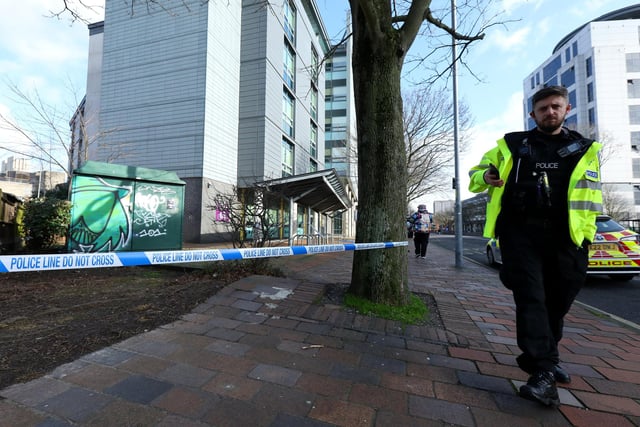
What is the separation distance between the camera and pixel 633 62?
4166 cm

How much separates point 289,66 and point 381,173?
69.2 ft

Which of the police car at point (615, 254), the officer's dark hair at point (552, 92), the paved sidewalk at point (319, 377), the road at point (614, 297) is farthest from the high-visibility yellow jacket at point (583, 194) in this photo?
the police car at point (615, 254)

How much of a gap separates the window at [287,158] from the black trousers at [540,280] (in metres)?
19.1

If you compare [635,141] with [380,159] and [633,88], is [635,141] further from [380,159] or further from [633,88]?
[380,159]

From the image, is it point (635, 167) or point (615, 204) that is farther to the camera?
point (635, 167)

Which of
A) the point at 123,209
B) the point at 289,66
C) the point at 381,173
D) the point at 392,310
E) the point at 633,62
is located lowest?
the point at 392,310

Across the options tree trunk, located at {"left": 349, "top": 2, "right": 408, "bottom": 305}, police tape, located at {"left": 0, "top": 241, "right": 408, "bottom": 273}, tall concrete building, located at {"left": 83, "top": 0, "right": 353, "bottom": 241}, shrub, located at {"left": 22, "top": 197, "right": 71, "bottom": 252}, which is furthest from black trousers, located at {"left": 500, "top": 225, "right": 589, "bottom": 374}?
tall concrete building, located at {"left": 83, "top": 0, "right": 353, "bottom": 241}

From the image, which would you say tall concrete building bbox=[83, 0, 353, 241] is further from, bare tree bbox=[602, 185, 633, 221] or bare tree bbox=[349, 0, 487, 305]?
bare tree bbox=[602, 185, 633, 221]

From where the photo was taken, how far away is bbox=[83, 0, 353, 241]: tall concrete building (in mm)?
15234

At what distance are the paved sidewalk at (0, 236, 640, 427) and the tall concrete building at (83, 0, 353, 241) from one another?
35.8 feet

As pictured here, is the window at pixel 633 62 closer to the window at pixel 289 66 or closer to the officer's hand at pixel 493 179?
the window at pixel 289 66

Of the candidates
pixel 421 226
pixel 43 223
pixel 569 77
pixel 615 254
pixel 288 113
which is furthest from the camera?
pixel 569 77

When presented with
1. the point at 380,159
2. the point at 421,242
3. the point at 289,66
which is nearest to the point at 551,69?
the point at 289,66

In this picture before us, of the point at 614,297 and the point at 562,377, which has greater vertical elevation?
the point at 562,377
